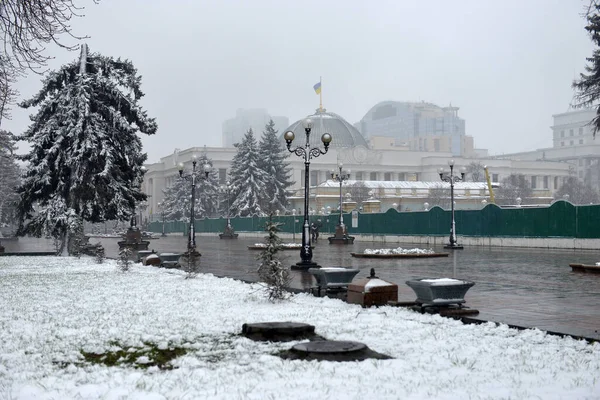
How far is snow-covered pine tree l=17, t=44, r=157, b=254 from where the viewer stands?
3262cm

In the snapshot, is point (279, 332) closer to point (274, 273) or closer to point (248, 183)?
point (274, 273)

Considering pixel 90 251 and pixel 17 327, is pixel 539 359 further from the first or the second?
pixel 90 251

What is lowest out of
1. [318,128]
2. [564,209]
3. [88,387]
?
[88,387]

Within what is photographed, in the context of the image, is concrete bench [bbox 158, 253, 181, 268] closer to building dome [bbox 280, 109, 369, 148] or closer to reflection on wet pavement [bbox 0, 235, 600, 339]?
reflection on wet pavement [bbox 0, 235, 600, 339]

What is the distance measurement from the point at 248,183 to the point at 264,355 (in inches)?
2940

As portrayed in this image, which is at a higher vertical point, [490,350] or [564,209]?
[564,209]

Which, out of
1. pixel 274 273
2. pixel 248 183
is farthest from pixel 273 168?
pixel 274 273

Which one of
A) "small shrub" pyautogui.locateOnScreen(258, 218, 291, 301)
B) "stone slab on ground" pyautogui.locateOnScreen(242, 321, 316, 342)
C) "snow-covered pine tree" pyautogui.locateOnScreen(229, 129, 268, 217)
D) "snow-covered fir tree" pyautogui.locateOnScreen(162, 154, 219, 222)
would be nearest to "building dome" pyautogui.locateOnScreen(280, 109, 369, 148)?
"snow-covered fir tree" pyautogui.locateOnScreen(162, 154, 219, 222)

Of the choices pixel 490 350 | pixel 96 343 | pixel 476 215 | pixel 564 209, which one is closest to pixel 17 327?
pixel 96 343

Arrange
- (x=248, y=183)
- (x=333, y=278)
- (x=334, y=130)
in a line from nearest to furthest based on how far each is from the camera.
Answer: (x=333, y=278) < (x=248, y=183) < (x=334, y=130)

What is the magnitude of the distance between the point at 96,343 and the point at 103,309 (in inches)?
133

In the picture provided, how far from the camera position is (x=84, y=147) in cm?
3231

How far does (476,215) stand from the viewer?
141 feet

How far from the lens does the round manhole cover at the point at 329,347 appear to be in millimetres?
7723
